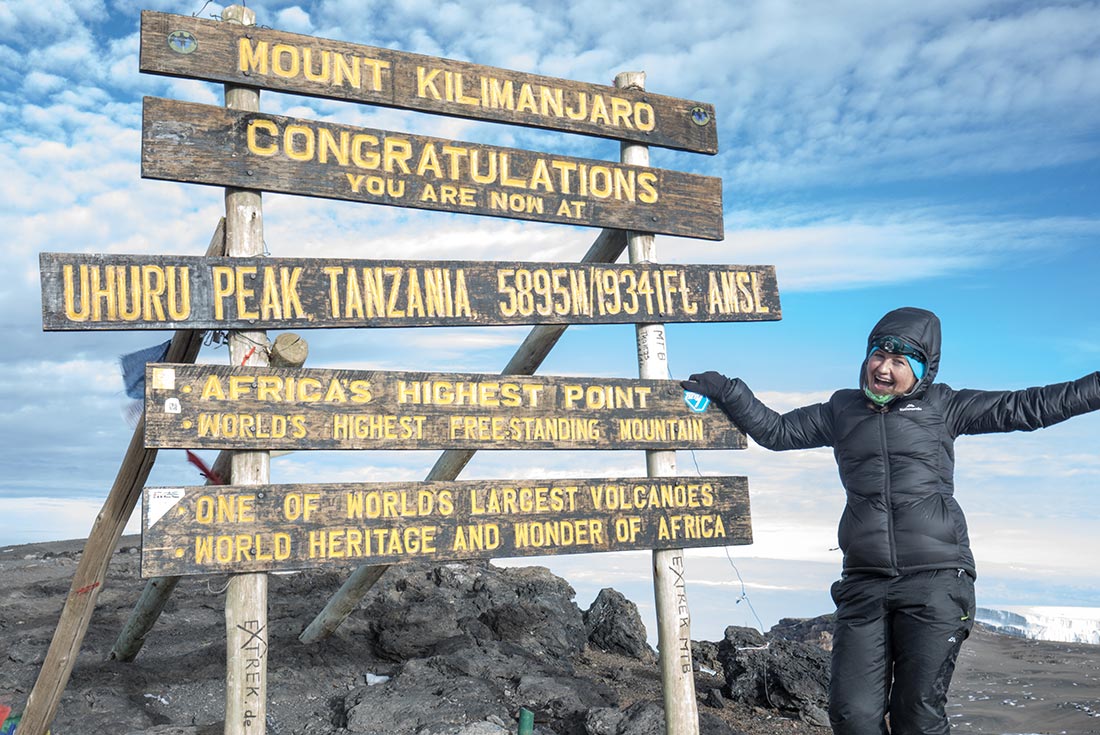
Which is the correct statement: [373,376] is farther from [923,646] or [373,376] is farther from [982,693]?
[982,693]

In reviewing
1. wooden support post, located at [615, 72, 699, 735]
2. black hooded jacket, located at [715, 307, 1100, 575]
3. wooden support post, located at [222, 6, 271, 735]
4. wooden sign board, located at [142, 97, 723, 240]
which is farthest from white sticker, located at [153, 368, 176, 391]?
black hooded jacket, located at [715, 307, 1100, 575]

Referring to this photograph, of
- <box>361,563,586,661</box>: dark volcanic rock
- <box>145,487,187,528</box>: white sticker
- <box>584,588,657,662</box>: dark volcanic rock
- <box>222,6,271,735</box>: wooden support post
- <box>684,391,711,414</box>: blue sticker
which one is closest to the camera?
<box>145,487,187,528</box>: white sticker

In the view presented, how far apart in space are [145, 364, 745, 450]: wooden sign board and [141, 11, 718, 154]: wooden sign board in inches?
67.4

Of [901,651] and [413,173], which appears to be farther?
[413,173]

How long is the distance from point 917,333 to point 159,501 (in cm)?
410

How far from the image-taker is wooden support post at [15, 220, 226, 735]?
5641 millimetres

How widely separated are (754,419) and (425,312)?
221cm

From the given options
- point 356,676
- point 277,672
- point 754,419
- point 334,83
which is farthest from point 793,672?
point 334,83

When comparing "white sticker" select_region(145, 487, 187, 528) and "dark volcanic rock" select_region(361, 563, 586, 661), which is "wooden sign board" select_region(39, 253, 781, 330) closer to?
"white sticker" select_region(145, 487, 187, 528)

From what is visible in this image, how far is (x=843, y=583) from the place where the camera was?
4.94 m

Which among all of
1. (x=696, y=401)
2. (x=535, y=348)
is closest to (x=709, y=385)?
(x=696, y=401)

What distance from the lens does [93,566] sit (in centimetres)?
596

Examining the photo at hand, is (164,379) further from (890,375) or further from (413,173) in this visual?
(890,375)

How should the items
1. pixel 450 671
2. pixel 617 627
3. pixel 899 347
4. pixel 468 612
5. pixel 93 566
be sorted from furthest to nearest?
1. pixel 617 627
2. pixel 468 612
3. pixel 450 671
4. pixel 93 566
5. pixel 899 347
